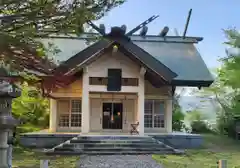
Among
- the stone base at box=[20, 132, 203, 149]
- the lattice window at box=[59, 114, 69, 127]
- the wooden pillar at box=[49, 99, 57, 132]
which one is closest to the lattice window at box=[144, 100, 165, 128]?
the stone base at box=[20, 132, 203, 149]

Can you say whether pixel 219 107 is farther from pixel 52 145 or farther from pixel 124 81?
pixel 52 145

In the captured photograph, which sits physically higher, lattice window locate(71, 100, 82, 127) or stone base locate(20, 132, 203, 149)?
lattice window locate(71, 100, 82, 127)

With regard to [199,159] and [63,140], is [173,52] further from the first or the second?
[199,159]

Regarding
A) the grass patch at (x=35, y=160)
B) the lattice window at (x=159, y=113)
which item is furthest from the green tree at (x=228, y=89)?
the grass patch at (x=35, y=160)

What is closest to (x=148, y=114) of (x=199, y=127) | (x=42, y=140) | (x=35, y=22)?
(x=42, y=140)

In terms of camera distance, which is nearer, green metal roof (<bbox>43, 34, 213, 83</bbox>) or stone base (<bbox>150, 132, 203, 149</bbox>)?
stone base (<bbox>150, 132, 203, 149</bbox>)

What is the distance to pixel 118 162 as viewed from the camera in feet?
43.8

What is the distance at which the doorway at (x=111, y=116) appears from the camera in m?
22.1

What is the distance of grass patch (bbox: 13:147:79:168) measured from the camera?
1261 centimetres

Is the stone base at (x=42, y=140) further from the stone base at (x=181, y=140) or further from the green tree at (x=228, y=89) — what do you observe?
the green tree at (x=228, y=89)

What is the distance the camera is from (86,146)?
16.5m

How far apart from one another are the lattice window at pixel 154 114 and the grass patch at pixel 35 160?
7.65m

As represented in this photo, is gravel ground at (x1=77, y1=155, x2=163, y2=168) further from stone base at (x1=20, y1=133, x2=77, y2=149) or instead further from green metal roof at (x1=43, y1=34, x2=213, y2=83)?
green metal roof at (x1=43, y1=34, x2=213, y2=83)

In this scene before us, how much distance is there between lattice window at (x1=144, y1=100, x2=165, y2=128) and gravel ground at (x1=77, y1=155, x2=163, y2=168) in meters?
6.57
